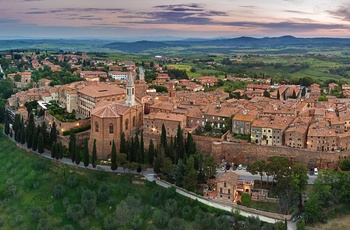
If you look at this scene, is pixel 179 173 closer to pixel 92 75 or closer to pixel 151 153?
pixel 151 153

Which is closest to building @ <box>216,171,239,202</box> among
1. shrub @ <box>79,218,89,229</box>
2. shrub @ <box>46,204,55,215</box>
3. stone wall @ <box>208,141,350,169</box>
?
stone wall @ <box>208,141,350,169</box>

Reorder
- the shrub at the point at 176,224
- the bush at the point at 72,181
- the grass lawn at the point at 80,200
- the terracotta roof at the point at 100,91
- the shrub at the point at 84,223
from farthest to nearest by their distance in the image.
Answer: the terracotta roof at the point at 100,91 → the bush at the point at 72,181 → the grass lawn at the point at 80,200 → the shrub at the point at 84,223 → the shrub at the point at 176,224

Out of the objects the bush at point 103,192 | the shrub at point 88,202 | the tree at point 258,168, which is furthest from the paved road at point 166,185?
the shrub at point 88,202

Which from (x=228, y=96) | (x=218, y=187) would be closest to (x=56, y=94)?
(x=228, y=96)

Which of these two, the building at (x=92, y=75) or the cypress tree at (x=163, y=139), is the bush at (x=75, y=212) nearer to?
the cypress tree at (x=163, y=139)

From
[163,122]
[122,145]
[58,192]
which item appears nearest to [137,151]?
[122,145]

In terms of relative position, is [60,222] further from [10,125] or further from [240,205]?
[10,125]

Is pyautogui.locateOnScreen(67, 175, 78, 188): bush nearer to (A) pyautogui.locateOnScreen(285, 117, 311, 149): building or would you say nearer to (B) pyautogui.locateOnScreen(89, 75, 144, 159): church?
(B) pyautogui.locateOnScreen(89, 75, 144, 159): church
